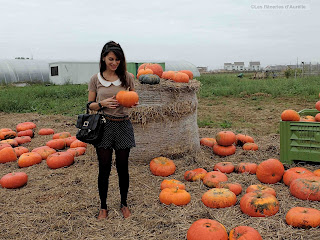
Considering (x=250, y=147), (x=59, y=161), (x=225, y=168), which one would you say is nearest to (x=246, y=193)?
(x=225, y=168)

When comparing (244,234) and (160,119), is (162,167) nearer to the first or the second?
(160,119)

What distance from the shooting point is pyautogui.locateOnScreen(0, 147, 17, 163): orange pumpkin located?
539 centimetres

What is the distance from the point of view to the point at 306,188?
3.38m

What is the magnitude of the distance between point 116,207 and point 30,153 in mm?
2554

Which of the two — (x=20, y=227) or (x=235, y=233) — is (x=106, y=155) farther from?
(x=235, y=233)

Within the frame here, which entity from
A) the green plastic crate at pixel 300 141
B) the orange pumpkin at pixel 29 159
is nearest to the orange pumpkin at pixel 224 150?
the green plastic crate at pixel 300 141

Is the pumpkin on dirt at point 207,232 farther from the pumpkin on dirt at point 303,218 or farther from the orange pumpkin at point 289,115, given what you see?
the orange pumpkin at point 289,115

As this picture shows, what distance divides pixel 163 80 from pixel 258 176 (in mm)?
2263

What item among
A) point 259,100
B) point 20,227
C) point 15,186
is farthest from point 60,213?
point 259,100

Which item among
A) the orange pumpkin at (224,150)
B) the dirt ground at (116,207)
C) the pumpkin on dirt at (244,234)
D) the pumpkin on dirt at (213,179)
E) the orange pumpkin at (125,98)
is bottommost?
the dirt ground at (116,207)

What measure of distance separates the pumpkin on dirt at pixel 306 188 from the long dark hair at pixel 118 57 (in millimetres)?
2197

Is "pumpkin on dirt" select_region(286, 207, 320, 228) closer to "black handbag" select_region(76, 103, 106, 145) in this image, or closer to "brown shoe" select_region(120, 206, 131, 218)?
"brown shoe" select_region(120, 206, 131, 218)

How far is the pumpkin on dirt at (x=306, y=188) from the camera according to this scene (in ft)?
10.9

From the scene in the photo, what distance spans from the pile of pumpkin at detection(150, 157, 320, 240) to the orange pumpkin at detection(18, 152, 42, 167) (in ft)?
6.81
